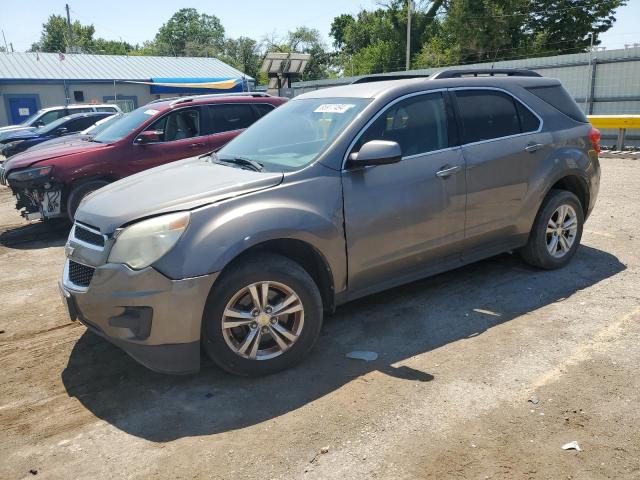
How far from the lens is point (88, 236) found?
3619 millimetres

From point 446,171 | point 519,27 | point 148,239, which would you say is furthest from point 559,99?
point 519,27

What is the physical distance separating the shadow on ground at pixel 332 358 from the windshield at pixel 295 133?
136cm

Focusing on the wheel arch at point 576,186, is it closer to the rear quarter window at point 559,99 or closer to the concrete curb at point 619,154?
the rear quarter window at point 559,99

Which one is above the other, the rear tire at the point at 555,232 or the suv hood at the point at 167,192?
the suv hood at the point at 167,192

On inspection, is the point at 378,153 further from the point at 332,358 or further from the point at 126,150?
the point at 126,150

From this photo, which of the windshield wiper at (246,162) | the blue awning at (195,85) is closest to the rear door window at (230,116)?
the windshield wiper at (246,162)

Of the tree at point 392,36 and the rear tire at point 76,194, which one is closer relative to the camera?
the rear tire at point 76,194

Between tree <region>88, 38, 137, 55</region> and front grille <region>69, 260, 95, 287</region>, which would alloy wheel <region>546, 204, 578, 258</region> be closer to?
front grille <region>69, 260, 95, 287</region>

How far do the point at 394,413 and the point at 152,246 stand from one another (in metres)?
1.70

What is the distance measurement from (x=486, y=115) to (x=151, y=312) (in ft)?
10.5

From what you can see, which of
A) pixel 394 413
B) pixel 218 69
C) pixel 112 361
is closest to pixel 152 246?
pixel 112 361

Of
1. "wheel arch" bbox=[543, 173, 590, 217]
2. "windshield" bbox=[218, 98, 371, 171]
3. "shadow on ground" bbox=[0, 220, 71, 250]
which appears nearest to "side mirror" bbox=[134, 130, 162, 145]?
"shadow on ground" bbox=[0, 220, 71, 250]

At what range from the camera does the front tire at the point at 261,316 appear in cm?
335

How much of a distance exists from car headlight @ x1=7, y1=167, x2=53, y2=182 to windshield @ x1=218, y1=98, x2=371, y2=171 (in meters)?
3.97
